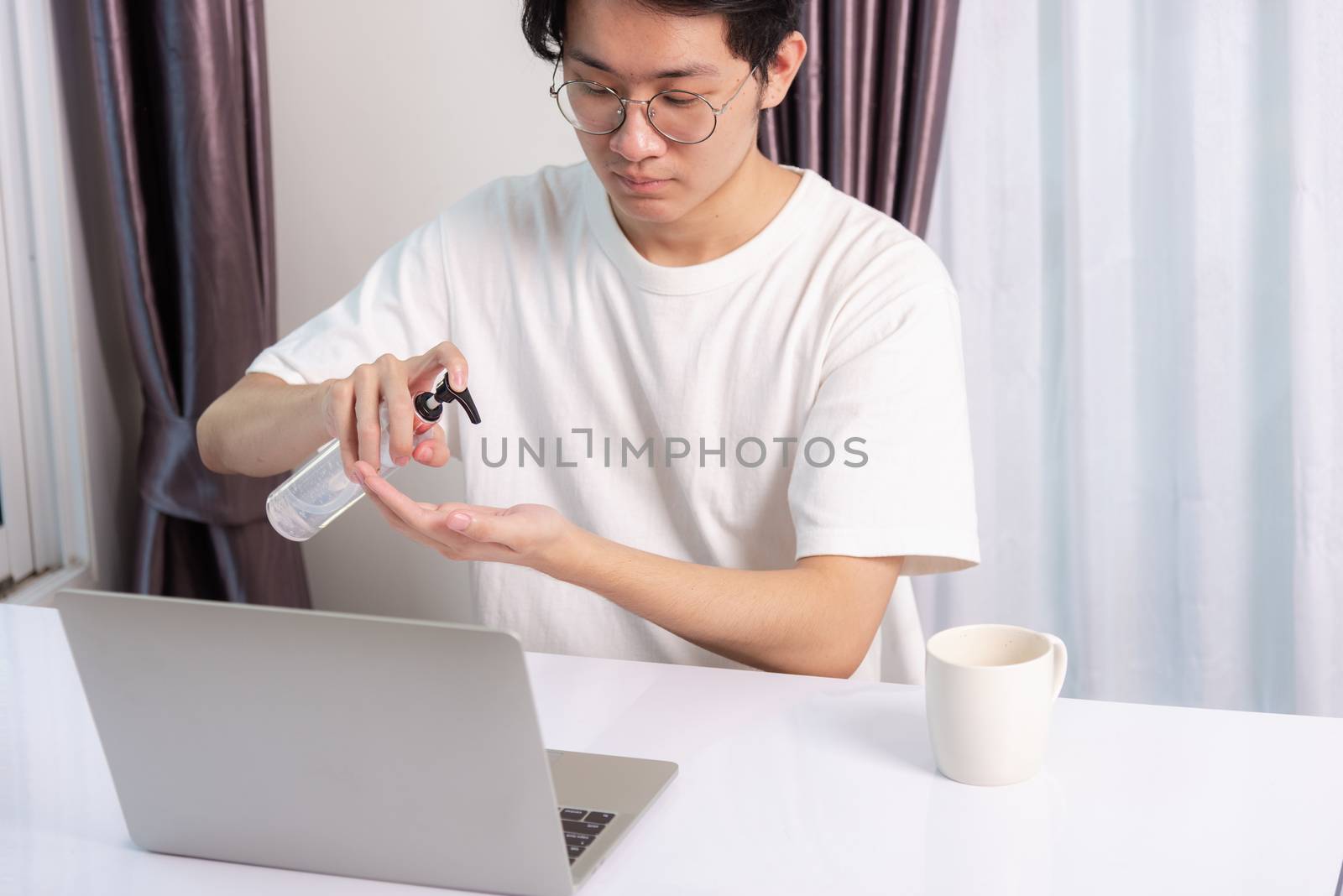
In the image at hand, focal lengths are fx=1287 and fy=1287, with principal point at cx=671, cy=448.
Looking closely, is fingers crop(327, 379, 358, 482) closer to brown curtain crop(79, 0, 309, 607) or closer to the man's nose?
the man's nose

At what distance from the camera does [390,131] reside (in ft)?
7.97

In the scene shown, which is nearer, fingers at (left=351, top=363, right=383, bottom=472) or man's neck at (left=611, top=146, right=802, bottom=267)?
fingers at (left=351, top=363, right=383, bottom=472)

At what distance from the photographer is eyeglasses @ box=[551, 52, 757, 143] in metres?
1.38

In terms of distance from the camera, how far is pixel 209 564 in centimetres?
242

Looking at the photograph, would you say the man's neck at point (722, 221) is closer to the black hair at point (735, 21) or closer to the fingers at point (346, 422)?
the black hair at point (735, 21)

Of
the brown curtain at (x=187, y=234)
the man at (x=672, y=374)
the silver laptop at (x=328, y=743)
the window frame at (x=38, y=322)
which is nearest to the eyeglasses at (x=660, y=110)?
the man at (x=672, y=374)

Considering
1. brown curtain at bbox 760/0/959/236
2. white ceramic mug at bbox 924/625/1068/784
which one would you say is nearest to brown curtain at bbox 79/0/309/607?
brown curtain at bbox 760/0/959/236

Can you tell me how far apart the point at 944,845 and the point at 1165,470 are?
1.51m

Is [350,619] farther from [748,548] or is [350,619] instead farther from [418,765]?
[748,548]

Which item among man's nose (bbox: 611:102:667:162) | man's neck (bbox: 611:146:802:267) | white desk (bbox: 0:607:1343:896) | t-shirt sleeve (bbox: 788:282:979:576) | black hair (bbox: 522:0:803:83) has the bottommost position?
white desk (bbox: 0:607:1343:896)

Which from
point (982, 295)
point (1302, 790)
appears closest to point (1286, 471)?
point (982, 295)

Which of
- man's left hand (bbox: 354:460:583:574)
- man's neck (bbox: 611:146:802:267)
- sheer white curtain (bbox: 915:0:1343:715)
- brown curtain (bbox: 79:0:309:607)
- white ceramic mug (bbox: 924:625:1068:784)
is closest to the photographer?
white ceramic mug (bbox: 924:625:1068:784)

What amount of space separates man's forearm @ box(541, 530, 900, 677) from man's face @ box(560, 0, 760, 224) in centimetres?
41

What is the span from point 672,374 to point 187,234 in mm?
1099
